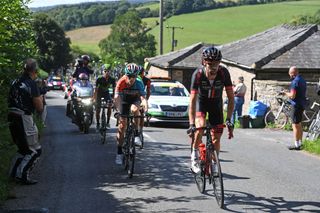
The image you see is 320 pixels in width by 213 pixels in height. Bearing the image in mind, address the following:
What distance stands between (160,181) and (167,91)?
12335mm

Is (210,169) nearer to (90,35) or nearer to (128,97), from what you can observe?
(128,97)

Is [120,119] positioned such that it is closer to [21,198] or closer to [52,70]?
[21,198]

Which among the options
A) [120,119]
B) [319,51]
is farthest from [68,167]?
[319,51]

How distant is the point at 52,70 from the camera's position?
85250mm

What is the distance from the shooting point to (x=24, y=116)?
8430 millimetres

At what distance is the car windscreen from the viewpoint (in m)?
21.0

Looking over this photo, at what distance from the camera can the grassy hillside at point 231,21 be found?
8750 cm

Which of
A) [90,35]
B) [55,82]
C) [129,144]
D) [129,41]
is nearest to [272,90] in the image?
[129,144]

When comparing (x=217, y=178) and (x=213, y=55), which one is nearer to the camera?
(x=217, y=178)

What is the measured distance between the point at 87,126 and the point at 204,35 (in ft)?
252

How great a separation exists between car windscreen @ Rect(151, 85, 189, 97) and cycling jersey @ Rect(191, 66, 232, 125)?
42.9 feet

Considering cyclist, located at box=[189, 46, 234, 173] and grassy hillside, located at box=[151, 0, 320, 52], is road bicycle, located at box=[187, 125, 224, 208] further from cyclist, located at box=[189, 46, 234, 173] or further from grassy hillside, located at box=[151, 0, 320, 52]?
grassy hillside, located at box=[151, 0, 320, 52]

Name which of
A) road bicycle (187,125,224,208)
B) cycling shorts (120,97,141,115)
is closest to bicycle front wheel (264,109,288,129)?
cycling shorts (120,97,141,115)

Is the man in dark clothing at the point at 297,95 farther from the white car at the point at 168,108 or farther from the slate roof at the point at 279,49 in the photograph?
the slate roof at the point at 279,49
